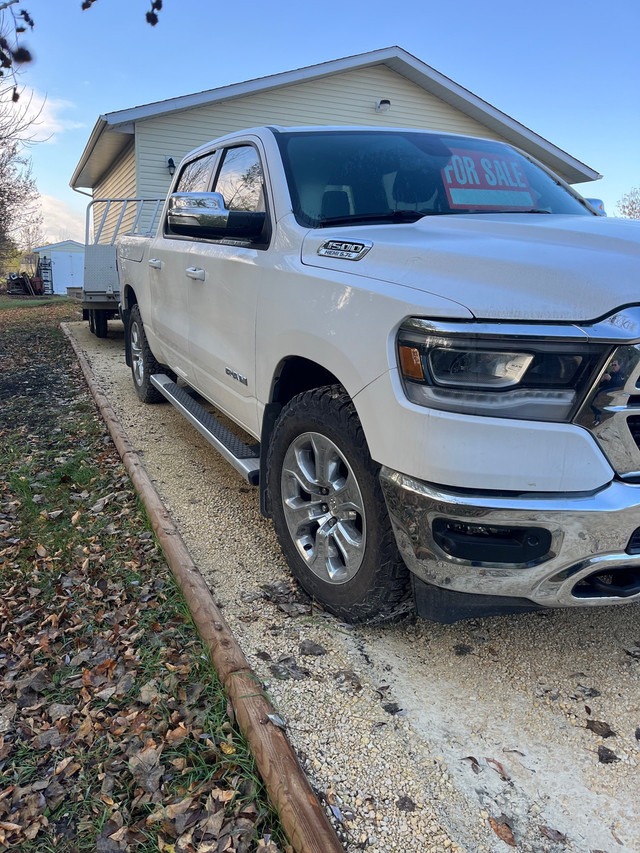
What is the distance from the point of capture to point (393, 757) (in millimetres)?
2014

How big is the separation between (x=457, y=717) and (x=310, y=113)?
16.0 metres

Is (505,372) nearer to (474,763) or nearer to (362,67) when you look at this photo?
(474,763)

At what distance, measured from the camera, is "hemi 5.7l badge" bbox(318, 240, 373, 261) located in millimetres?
2402

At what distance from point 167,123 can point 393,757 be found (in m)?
15.1

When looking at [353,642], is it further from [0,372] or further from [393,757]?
[0,372]

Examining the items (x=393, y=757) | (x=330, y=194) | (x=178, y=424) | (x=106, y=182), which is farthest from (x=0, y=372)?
(x=106, y=182)

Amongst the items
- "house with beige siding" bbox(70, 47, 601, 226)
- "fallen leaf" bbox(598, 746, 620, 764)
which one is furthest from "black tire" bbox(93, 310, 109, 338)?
"fallen leaf" bbox(598, 746, 620, 764)

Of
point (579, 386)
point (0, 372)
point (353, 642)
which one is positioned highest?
point (579, 386)

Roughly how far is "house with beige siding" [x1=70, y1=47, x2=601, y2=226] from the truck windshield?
1171 centimetres

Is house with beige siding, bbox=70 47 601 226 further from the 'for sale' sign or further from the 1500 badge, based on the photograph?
the 1500 badge

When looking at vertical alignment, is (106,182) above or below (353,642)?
above

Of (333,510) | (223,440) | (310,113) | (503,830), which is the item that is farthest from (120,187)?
(503,830)

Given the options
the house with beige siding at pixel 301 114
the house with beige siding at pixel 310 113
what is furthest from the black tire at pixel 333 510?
the house with beige siding at pixel 310 113

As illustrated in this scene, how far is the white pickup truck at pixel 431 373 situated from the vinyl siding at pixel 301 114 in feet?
38.9
